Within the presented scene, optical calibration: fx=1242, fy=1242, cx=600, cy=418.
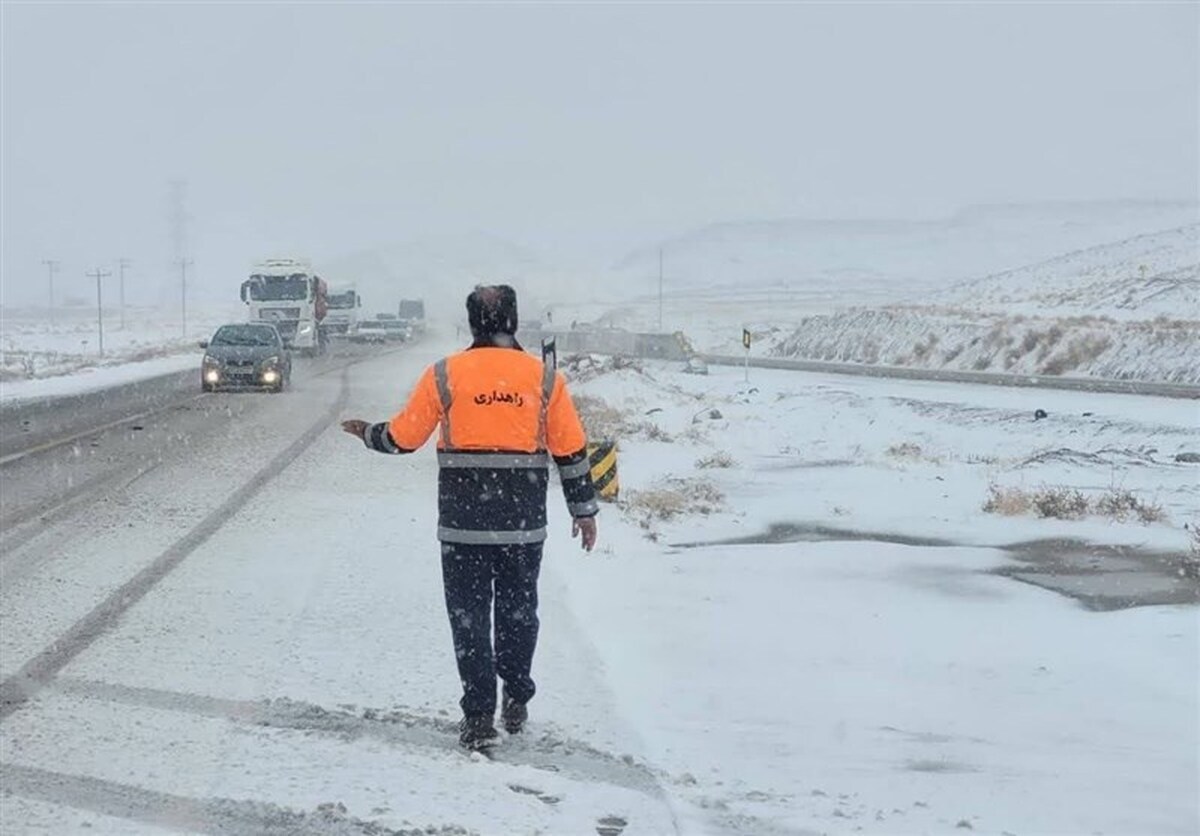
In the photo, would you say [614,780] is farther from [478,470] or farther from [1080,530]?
[1080,530]

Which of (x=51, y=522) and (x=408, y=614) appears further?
(x=51, y=522)

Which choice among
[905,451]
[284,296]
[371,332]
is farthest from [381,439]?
[371,332]

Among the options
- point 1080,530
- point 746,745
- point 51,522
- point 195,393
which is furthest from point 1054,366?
point 746,745

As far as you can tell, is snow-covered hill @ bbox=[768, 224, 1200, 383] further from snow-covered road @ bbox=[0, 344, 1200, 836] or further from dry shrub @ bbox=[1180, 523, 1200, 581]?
dry shrub @ bbox=[1180, 523, 1200, 581]

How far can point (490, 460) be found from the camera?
17.4ft

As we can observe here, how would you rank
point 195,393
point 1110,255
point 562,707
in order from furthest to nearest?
point 1110,255 → point 195,393 → point 562,707

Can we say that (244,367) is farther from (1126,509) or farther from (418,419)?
(418,419)

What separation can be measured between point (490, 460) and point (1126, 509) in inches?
341

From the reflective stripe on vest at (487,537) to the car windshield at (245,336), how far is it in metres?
24.6

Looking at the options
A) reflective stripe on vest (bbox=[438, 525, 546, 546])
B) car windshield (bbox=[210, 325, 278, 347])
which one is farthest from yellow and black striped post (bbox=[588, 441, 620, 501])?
car windshield (bbox=[210, 325, 278, 347])

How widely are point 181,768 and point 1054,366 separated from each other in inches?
1449

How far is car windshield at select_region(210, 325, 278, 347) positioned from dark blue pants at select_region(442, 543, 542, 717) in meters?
24.5

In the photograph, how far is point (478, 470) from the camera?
531 cm

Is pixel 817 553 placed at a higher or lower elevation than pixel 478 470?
lower
